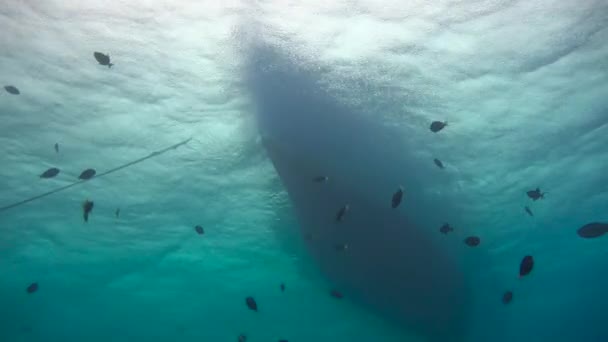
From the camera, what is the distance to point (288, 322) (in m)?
41.0

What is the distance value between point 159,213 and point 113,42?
11.4 metres

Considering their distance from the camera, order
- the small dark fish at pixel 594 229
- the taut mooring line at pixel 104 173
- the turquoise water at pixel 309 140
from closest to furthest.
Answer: the small dark fish at pixel 594 229, the turquoise water at pixel 309 140, the taut mooring line at pixel 104 173

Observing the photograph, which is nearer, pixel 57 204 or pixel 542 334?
pixel 57 204

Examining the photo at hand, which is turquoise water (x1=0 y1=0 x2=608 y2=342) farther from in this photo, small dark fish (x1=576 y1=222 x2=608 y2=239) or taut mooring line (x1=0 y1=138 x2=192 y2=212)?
small dark fish (x1=576 y1=222 x2=608 y2=239)

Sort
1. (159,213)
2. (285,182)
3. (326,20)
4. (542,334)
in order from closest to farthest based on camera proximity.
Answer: (326,20)
(285,182)
(159,213)
(542,334)

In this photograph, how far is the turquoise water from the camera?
381 inches

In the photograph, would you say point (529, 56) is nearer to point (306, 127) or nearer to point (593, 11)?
point (593, 11)

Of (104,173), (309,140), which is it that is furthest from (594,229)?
(104,173)

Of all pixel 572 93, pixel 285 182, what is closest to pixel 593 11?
pixel 572 93

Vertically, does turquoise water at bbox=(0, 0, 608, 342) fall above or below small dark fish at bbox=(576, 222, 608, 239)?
above

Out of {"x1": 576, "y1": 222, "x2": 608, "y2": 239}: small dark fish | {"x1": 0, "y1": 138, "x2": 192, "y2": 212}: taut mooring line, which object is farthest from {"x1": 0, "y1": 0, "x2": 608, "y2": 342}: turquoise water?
{"x1": 576, "y1": 222, "x2": 608, "y2": 239}: small dark fish

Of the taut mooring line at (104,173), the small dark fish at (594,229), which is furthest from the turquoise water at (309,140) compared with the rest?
the small dark fish at (594,229)

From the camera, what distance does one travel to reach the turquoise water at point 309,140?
969cm

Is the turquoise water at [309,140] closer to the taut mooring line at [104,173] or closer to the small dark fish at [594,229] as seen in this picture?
the taut mooring line at [104,173]
